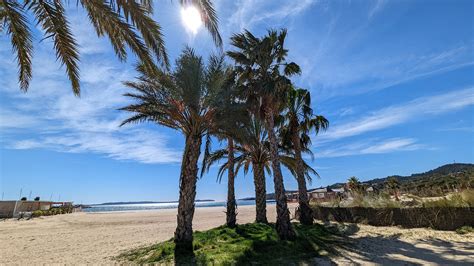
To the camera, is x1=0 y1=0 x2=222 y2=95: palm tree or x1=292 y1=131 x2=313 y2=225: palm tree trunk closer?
x1=0 y1=0 x2=222 y2=95: palm tree

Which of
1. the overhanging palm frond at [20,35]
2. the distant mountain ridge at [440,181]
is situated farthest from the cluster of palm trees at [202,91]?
the distant mountain ridge at [440,181]

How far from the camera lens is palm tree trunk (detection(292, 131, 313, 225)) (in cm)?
1529

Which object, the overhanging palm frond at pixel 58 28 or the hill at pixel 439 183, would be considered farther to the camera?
the hill at pixel 439 183

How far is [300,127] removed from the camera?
16578mm

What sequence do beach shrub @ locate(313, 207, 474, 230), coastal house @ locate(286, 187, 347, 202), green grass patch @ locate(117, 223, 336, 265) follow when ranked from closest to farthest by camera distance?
green grass patch @ locate(117, 223, 336, 265), beach shrub @ locate(313, 207, 474, 230), coastal house @ locate(286, 187, 347, 202)

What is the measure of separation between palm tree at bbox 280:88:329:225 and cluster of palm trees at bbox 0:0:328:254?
0.06 metres

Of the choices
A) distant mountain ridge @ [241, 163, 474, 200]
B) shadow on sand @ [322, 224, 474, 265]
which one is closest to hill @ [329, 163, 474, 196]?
distant mountain ridge @ [241, 163, 474, 200]

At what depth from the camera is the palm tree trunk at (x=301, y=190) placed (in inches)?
602

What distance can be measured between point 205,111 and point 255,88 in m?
3.29

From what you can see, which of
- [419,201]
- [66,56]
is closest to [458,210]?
[419,201]

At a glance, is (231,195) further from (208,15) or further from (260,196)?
(208,15)

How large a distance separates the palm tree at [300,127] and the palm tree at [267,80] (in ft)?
9.30

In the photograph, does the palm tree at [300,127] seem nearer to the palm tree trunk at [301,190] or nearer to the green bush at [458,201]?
the palm tree trunk at [301,190]

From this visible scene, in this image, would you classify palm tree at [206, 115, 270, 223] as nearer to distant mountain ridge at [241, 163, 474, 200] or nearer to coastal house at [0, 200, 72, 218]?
distant mountain ridge at [241, 163, 474, 200]
